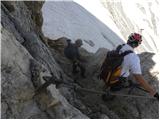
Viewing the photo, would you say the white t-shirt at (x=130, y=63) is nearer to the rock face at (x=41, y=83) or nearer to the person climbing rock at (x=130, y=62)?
the person climbing rock at (x=130, y=62)

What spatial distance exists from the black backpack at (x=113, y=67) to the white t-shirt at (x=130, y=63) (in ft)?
0.48

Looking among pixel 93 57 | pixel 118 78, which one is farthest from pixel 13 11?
pixel 93 57

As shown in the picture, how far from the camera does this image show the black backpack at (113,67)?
10053mm

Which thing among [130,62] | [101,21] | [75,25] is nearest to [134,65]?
[130,62]

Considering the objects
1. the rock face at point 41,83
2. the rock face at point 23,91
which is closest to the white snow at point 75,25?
the rock face at point 41,83

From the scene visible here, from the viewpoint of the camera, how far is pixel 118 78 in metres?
10.2

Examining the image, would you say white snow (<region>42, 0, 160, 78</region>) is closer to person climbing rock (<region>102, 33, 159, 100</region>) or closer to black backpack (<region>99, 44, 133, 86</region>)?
black backpack (<region>99, 44, 133, 86</region>)

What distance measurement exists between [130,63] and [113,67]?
760 mm

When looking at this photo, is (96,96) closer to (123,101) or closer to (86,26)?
(123,101)

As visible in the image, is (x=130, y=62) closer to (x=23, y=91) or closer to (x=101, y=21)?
(x=23, y=91)

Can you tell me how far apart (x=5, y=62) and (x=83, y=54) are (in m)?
7.53

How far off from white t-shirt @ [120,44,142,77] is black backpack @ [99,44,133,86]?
15 centimetres

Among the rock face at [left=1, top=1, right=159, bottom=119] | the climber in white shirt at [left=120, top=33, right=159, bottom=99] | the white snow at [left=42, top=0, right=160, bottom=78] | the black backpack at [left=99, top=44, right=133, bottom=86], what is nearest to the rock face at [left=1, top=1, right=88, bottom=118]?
the rock face at [left=1, top=1, right=159, bottom=119]

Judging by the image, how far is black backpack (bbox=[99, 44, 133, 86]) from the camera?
10.1 meters
